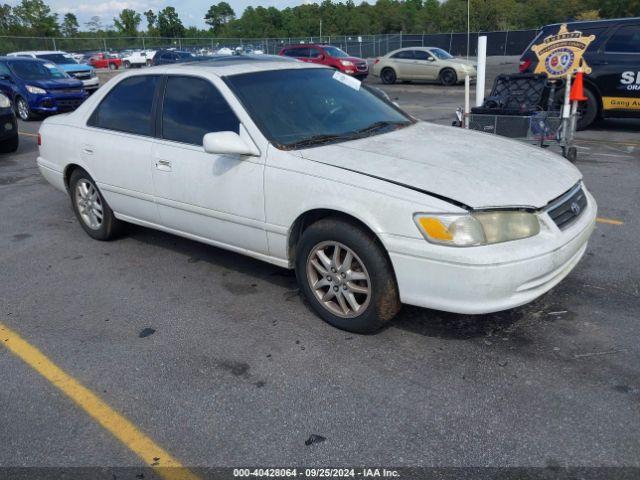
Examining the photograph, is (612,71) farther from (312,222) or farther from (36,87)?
(36,87)

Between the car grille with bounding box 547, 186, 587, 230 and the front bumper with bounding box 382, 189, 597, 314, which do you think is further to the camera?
the car grille with bounding box 547, 186, 587, 230

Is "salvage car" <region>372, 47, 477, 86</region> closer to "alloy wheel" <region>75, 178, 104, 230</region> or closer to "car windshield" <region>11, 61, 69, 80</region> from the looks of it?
"car windshield" <region>11, 61, 69, 80</region>

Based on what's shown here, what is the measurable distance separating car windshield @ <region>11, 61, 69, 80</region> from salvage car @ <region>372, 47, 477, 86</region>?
12382 millimetres

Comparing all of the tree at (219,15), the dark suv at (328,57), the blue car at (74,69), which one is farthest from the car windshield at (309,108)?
the tree at (219,15)

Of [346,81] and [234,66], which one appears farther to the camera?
[346,81]

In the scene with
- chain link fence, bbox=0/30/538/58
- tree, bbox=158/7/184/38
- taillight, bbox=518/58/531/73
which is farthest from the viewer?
tree, bbox=158/7/184/38

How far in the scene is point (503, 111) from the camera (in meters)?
7.40

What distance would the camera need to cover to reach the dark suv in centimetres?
2359

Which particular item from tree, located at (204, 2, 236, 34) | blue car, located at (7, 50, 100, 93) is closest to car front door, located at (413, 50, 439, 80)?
blue car, located at (7, 50, 100, 93)

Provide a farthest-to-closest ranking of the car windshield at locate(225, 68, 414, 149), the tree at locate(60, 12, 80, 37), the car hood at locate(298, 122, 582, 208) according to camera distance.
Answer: the tree at locate(60, 12, 80, 37) < the car windshield at locate(225, 68, 414, 149) < the car hood at locate(298, 122, 582, 208)

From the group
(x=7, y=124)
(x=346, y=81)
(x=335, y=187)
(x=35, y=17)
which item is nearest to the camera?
(x=335, y=187)

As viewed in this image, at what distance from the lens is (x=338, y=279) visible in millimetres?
3551

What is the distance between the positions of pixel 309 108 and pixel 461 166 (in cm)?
127

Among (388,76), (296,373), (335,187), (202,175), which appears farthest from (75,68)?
(296,373)
